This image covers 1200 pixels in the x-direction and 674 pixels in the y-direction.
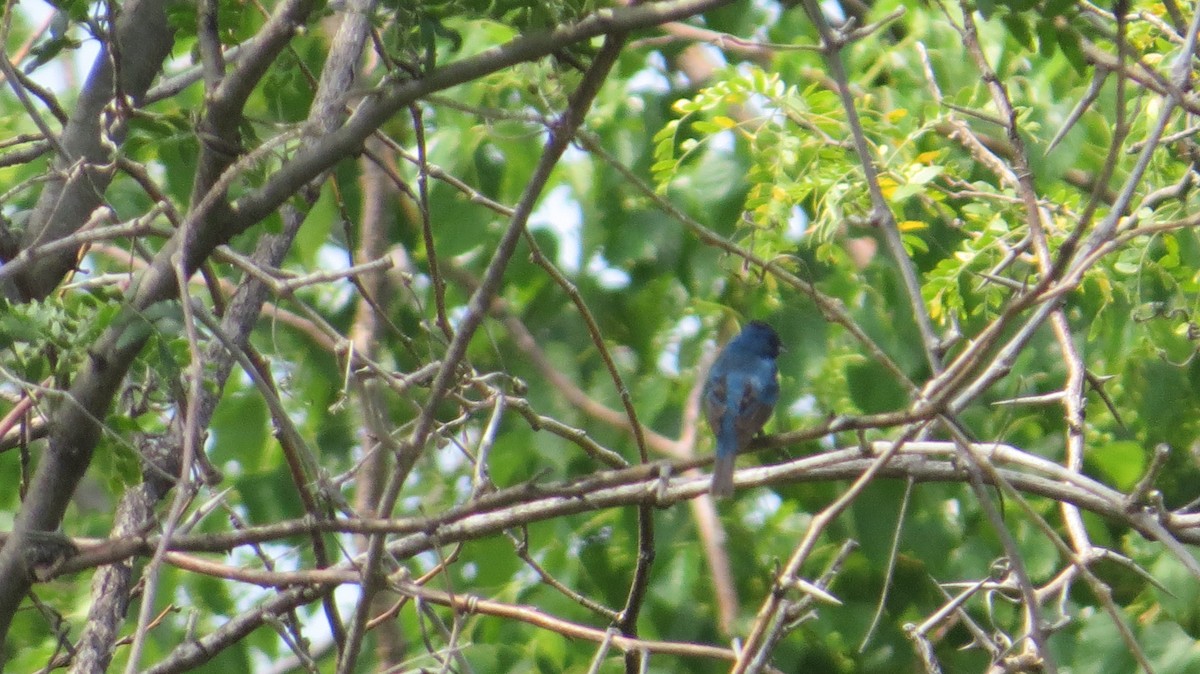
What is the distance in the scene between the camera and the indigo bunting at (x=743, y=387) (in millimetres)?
4656

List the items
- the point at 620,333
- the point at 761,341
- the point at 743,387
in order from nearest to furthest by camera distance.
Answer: the point at 743,387 → the point at 761,341 → the point at 620,333

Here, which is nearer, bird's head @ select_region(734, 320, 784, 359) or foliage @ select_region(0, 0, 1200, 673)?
foliage @ select_region(0, 0, 1200, 673)

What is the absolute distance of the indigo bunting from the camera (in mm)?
4656

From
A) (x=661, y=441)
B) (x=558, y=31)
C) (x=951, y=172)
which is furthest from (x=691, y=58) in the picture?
(x=558, y=31)

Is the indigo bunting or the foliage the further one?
the indigo bunting

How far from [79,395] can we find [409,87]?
0.85 metres

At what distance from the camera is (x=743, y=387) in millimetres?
5000

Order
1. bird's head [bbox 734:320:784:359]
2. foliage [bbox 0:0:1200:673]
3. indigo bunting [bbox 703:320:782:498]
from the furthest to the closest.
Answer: bird's head [bbox 734:320:784:359] < indigo bunting [bbox 703:320:782:498] < foliage [bbox 0:0:1200:673]

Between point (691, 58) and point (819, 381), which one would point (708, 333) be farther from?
point (691, 58)

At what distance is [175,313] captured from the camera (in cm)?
237

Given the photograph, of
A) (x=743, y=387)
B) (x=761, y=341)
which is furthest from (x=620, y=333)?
(x=743, y=387)

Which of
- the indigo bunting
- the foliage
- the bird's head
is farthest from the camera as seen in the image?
the bird's head

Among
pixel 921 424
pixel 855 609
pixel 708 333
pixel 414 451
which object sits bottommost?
pixel 855 609

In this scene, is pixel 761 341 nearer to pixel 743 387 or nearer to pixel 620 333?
pixel 743 387
